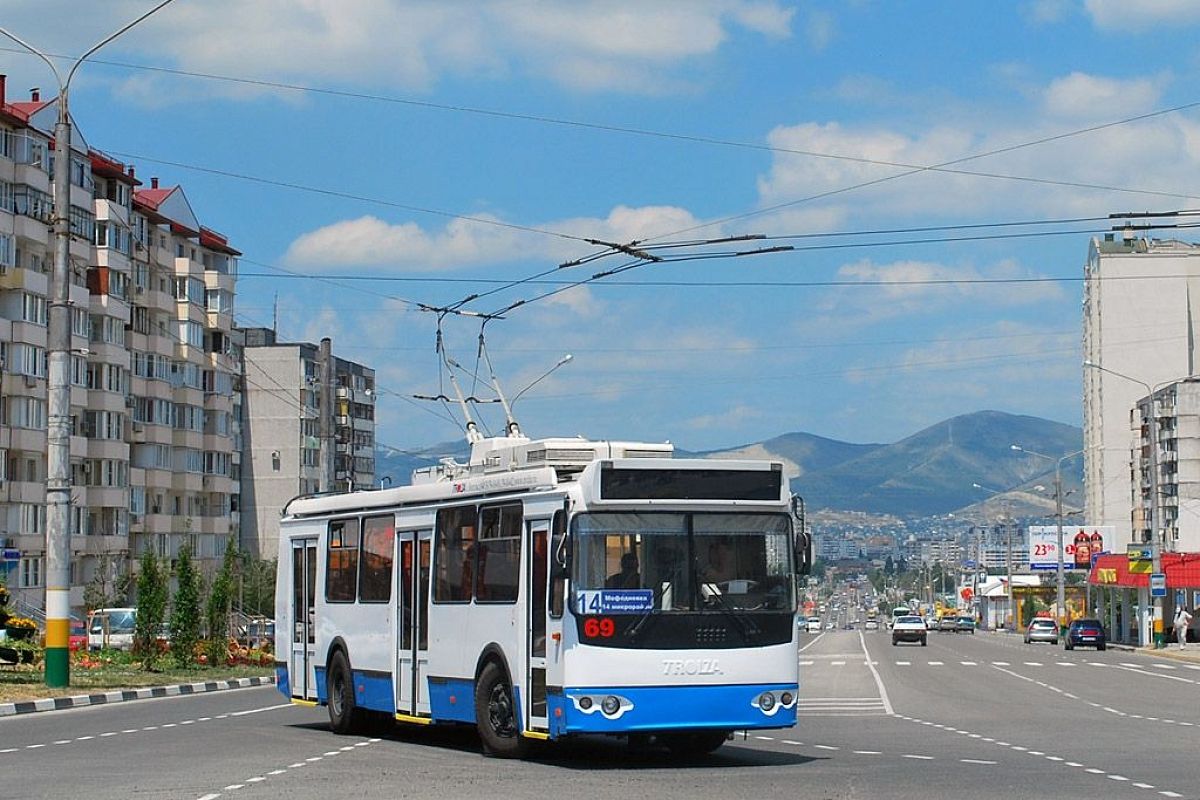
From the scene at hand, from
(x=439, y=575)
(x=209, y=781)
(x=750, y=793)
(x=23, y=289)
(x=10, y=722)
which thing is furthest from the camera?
(x=23, y=289)

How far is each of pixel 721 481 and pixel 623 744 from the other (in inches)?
159

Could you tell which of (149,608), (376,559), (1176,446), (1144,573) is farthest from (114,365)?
(1176,446)

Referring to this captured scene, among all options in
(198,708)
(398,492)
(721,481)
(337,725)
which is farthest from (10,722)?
(721,481)

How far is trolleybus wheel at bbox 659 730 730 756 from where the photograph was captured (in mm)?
18723

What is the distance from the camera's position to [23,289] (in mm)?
70438

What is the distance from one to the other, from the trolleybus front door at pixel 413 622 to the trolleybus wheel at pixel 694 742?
2645 millimetres

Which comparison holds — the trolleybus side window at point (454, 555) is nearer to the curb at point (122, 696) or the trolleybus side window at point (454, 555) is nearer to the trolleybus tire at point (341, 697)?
the trolleybus tire at point (341, 697)

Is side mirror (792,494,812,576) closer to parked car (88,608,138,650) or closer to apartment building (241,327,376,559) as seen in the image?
parked car (88,608,138,650)

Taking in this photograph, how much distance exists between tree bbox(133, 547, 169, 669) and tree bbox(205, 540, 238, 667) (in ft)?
4.83

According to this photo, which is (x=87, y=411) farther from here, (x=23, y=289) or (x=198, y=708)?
(x=198, y=708)

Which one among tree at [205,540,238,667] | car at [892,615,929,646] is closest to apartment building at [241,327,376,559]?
car at [892,615,929,646]

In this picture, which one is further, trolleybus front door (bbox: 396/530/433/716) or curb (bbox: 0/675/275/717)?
curb (bbox: 0/675/275/717)

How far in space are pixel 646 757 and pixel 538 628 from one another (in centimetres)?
204

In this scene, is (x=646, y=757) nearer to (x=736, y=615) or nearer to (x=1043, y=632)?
(x=736, y=615)
